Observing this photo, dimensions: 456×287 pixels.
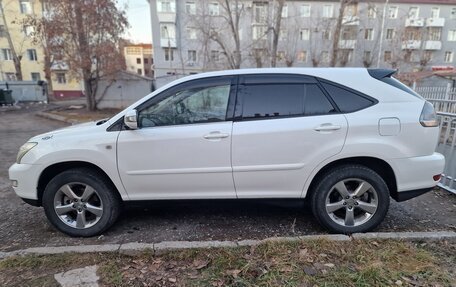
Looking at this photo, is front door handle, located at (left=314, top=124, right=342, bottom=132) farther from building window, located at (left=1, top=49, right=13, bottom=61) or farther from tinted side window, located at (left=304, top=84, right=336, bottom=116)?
building window, located at (left=1, top=49, right=13, bottom=61)

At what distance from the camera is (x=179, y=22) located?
32.9 metres

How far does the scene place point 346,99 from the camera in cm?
295

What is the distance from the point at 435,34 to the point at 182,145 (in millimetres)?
47806

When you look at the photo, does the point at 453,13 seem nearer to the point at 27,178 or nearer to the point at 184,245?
the point at 184,245

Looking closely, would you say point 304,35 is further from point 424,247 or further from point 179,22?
point 424,247

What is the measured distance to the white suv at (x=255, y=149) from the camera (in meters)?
2.87

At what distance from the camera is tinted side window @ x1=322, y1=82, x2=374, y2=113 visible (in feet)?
9.57

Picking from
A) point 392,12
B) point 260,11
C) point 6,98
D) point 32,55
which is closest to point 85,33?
point 6,98

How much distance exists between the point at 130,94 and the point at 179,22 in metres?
17.6

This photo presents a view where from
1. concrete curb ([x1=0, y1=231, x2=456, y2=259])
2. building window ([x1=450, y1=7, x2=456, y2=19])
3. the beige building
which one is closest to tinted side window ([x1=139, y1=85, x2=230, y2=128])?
concrete curb ([x1=0, y1=231, x2=456, y2=259])

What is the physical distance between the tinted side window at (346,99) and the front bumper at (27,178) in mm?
3260

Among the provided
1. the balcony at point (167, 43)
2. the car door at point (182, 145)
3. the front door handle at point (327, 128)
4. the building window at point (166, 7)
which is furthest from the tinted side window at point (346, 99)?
the building window at point (166, 7)

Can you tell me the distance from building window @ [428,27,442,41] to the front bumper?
1874 inches

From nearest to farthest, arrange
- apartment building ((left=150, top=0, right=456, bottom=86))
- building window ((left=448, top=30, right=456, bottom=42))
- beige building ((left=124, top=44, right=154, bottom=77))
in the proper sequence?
1. apartment building ((left=150, top=0, right=456, bottom=86))
2. building window ((left=448, top=30, right=456, bottom=42))
3. beige building ((left=124, top=44, right=154, bottom=77))
